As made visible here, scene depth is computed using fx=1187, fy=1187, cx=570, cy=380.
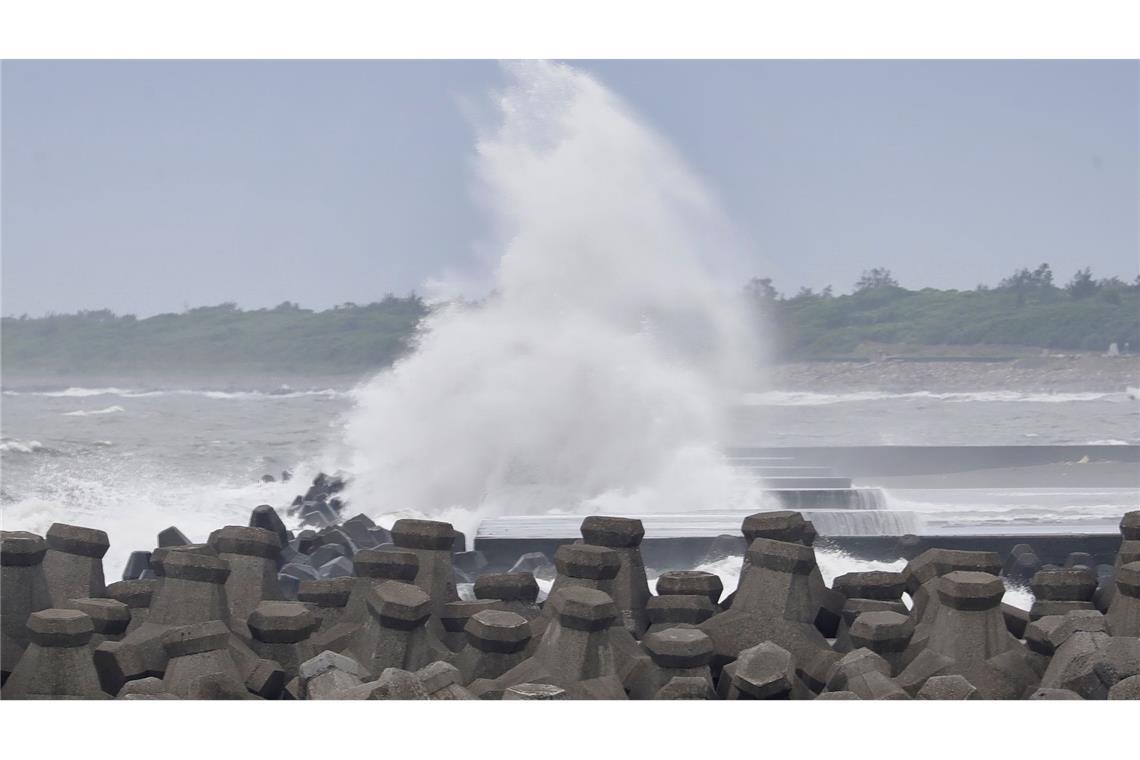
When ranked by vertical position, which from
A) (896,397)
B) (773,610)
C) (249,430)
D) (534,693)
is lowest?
(534,693)

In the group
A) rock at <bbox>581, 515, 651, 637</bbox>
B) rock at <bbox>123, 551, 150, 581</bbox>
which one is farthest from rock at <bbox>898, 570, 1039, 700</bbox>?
rock at <bbox>123, 551, 150, 581</bbox>

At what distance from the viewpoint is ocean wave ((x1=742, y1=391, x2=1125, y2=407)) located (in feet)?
33.4

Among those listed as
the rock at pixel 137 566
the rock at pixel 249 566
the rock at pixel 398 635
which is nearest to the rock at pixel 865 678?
the rock at pixel 398 635

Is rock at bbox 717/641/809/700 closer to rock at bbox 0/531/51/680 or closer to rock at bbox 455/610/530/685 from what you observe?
rock at bbox 455/610/530/685

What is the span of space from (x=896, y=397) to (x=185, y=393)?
23.7 ft

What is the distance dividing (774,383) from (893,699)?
8468 mm

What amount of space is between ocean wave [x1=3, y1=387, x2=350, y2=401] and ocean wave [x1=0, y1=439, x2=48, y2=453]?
32.0 inches

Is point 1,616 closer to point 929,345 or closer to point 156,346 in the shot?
point 156,346

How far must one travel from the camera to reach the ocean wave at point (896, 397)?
10195 mm

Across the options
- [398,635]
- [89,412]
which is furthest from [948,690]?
[89,412]

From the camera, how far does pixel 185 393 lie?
1248cm

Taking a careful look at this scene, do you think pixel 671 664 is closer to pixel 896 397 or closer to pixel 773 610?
pixel 773 610

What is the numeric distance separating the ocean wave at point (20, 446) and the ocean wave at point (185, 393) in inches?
32.0

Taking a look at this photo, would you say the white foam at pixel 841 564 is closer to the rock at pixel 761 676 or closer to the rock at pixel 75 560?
the rock at pixel 761 676
